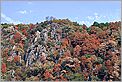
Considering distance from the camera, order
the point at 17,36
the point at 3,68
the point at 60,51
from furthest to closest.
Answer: the point at 17,36, the point at 60,51, the point at 3,68

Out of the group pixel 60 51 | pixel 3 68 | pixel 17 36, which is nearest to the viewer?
pixel 3 68

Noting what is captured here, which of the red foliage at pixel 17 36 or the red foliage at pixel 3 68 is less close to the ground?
the red foliage at pixel 17 36

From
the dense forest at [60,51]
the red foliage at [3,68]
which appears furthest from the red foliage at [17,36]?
the red foliage at [3,68]

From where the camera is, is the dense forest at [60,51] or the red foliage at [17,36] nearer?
the dense forest at [60,51]

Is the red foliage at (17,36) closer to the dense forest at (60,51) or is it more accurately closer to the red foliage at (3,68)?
the dense forest at (60,51)

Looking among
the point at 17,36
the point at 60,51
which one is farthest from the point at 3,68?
the point at 60,51

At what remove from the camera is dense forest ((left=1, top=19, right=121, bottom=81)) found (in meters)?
4.13

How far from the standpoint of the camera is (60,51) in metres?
4.60

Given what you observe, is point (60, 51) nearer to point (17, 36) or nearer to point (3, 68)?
point (17, 36)

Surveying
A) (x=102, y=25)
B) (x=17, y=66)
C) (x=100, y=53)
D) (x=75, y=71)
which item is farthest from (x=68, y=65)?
(x=102, y=25)

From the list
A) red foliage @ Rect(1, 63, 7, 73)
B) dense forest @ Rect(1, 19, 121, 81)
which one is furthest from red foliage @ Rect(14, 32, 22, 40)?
red foliage @ Rect(1, 63, 7, 73)

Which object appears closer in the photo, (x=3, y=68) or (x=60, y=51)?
(x=3, y=68)

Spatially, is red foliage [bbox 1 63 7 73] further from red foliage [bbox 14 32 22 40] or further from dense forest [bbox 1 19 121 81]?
red foliage [bbox 14 32 22 40]

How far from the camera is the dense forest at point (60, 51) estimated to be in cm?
413
